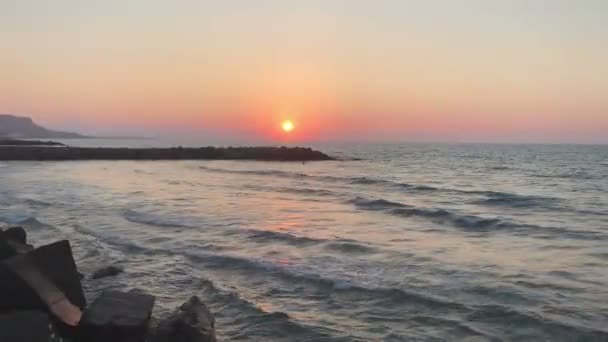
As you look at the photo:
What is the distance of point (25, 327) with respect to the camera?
6.38 m

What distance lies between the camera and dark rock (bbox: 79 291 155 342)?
741 centimetres

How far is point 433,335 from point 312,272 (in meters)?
4.52

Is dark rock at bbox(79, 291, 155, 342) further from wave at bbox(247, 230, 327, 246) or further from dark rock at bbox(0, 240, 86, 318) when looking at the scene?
wave at bbox(247, 230, 327, 246)

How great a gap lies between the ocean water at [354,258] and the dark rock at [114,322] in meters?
1.71

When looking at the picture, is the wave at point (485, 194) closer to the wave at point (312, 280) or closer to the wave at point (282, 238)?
the wave at point (282, 238)

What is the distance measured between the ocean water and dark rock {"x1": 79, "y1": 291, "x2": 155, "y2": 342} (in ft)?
5.61

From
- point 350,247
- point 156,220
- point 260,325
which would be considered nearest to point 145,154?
point 156,220

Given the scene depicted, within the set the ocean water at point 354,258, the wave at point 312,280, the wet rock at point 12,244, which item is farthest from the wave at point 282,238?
the wet rock at point 12,244

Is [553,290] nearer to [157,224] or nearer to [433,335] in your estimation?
[433,335]

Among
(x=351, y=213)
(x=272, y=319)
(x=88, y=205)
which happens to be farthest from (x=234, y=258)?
(x=88, y=205)

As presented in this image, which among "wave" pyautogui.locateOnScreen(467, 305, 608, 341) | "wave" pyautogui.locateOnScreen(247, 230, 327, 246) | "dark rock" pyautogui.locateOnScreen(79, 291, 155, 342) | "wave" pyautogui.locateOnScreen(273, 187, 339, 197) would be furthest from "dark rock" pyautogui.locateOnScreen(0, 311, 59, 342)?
"wave" pyautogui.locateOnScreen(273, 187, 339, 197)

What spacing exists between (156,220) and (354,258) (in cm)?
994

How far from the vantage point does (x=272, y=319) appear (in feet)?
31.8

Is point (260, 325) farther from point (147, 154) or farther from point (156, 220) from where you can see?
point (147, 154)
